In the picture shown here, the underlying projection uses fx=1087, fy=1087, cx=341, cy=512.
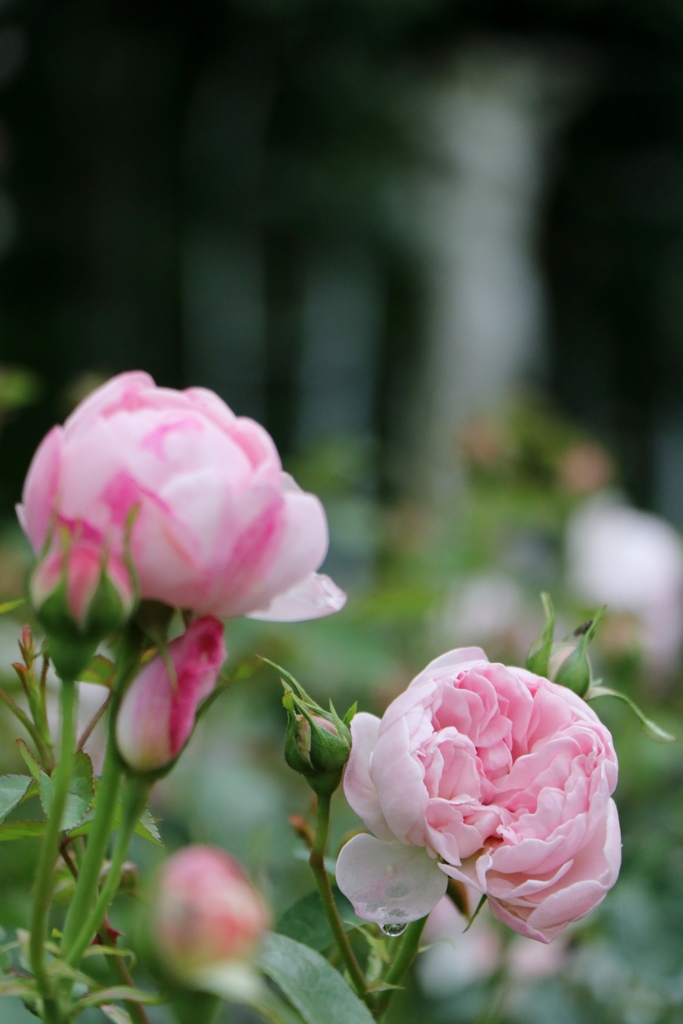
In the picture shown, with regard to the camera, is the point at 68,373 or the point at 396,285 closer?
the point at 68,373

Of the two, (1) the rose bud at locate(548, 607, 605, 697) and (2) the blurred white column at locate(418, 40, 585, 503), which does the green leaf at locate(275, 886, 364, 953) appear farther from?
(2) the blurred white column at locate(418, 40, 585, 503)

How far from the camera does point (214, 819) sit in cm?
66

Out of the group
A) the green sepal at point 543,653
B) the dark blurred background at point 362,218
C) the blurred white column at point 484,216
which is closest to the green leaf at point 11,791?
the green sepal at point 543,653

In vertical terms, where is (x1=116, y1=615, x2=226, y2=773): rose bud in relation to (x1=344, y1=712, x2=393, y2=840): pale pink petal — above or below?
above

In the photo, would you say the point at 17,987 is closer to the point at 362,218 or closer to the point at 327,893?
the point at 327,893

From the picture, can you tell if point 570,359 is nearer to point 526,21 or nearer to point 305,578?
point 526,21

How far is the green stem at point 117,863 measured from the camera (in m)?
0.21

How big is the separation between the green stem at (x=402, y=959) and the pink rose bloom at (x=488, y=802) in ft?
0.04

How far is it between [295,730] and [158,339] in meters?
2.84

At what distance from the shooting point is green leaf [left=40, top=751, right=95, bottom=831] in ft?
0.79

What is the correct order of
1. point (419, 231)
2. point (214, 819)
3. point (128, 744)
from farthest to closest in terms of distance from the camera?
1. point (419, 231)
2. point (214, 819)
3. point (128, 744)

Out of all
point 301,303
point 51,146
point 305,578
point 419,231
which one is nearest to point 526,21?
point 419,231

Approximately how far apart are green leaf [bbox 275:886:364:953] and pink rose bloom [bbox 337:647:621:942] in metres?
0.03

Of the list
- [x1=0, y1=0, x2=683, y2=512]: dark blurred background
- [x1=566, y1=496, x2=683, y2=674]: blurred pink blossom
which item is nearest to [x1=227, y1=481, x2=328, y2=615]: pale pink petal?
[x1=566, y1=496, x2=683, y2=674]: blurred pink blossom
